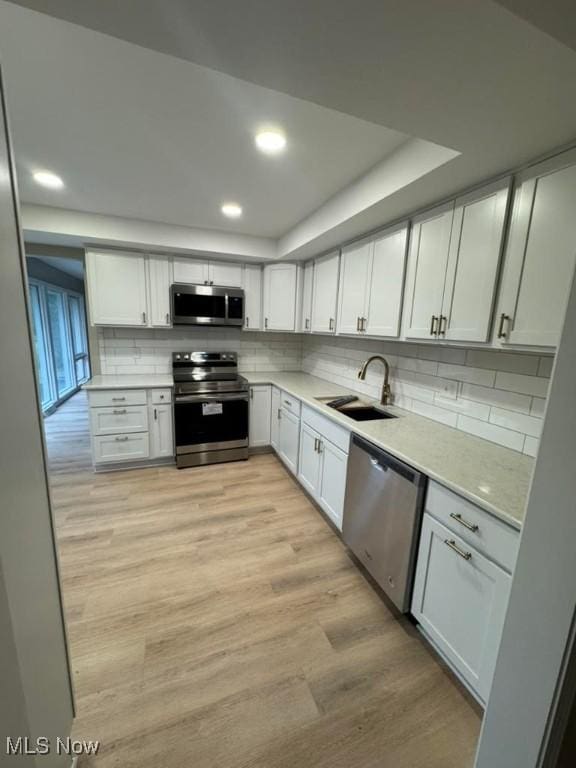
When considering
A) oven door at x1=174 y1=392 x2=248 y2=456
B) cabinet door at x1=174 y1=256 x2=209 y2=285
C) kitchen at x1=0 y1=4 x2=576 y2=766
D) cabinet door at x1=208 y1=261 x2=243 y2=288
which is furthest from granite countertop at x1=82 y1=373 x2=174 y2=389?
cabinet door at x1=208 y1=261 x2=243 y2=288

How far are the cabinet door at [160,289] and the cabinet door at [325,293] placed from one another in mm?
1558

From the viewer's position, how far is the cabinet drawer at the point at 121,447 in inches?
120

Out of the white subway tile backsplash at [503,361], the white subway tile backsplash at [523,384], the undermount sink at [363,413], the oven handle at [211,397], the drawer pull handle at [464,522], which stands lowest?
the drawer pull handle at [464,522]

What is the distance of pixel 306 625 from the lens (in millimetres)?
1607

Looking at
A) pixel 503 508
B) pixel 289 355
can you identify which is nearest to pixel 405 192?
pixel 503 508

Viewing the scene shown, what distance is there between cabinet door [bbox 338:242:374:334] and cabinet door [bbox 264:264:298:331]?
0.90m

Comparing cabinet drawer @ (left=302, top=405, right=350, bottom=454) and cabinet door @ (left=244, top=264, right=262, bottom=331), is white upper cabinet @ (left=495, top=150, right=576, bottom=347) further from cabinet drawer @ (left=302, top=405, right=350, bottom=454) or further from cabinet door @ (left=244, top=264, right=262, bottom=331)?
cabinet door @ (left=244, top=264, right=262, bottom=331)

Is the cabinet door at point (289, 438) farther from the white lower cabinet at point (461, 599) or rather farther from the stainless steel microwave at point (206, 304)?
the white lower cabinet at point (461, 599)

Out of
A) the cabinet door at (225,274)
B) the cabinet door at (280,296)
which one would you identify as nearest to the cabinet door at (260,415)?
the cabinet door at (280,296)

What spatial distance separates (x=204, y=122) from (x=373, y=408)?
207cm

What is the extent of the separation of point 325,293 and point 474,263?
5.25 ft

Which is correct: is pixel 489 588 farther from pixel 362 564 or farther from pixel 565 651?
pixel 362 564

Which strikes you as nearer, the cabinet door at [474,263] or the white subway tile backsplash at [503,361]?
the cabinet door at [474,263]

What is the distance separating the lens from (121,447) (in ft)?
10.2
